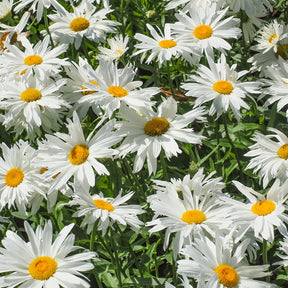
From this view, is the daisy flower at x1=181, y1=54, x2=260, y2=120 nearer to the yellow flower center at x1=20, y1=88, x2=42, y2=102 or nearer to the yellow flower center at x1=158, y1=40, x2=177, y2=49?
the yellow flower center at x1=158, y1=40, x2=177, y2=49

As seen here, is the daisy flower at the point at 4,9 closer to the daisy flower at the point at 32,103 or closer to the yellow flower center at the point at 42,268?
the daisy flower at the point at 32,103

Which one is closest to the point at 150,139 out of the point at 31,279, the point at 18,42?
the point at 31,279

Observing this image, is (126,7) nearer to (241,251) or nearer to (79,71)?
(79,71)

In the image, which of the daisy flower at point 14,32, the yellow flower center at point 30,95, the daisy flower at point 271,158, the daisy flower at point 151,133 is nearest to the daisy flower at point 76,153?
the daisy flower at point 151,133

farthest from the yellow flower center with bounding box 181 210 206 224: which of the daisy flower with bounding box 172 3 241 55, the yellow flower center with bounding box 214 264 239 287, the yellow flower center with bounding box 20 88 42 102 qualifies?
the daisy flower with bounding box 172 3 241 55

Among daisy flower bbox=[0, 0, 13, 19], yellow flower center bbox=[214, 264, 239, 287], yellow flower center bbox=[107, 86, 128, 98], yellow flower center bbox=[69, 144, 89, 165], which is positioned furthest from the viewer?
daisy flower bbox=[0, 0, 13, 19]
